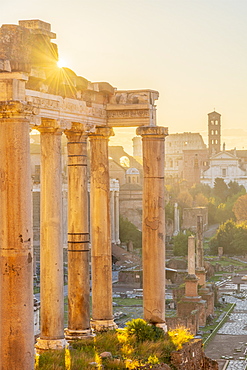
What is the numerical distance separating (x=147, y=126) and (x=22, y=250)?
Answer: 158 inches

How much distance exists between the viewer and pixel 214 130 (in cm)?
13962

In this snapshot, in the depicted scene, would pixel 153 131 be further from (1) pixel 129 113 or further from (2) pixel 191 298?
(2) pixel 191 298

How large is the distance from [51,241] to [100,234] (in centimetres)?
182

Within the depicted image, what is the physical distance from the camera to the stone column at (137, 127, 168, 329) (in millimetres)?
13383

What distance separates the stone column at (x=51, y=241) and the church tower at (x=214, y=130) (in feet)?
415

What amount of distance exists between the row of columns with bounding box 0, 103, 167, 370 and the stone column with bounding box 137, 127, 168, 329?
0.01 m

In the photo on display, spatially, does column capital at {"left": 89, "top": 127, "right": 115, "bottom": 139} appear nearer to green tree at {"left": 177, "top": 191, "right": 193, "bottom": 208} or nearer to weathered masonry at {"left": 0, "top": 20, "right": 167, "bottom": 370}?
weathered masonry at {"left": 0, "top": 20, "right": 167, "bottom": 370}

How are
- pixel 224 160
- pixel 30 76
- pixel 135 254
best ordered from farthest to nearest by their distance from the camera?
pixel 224 160
pixel 135 254
pixel 30 76

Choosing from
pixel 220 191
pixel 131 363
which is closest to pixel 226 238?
pixel 220 191

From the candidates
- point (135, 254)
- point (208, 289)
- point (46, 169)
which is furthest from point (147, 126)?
point (135, 254)

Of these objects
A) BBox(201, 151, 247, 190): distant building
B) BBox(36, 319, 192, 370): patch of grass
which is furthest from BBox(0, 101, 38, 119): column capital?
BBox(201, 151, 247, 190): distant building

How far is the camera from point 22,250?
997 cm

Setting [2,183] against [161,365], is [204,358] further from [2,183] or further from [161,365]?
[2,183]

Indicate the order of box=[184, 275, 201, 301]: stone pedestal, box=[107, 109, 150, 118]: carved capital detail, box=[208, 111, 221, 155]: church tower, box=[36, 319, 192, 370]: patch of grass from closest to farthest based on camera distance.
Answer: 1. box=[36, 319, 192, 370]: patch of grass
2. box=[107, 109, 150, 118]: carved capital detail
3. box=[184, 275, 201, 301]: stone pedestal
4. box=[208, 111, 221, 155]: church tower
